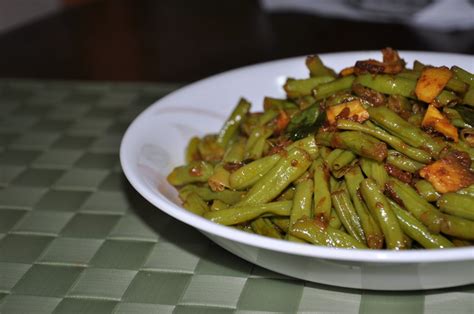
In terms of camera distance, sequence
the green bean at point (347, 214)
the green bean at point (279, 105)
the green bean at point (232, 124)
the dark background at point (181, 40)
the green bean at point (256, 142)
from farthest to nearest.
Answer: the dark background at point (181, 40) → the green bean at point (232, 124) → the green bean at point (279, 105) → the green bean at point (256, 142) → the green bean at point (347, 214)

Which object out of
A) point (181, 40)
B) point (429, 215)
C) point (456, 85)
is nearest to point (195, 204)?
point (429, 215)

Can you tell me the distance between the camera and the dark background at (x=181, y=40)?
122 inches

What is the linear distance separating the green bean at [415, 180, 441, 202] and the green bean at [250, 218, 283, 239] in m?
0.33

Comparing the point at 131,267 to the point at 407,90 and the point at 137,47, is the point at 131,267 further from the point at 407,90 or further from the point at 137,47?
the point at 137,47

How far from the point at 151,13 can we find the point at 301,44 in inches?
46.8

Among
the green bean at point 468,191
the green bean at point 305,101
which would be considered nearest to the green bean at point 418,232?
the green bean at point 468,191

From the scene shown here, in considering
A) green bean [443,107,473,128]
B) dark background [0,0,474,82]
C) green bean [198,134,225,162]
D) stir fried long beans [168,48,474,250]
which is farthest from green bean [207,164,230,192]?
dark background [0,0,474,82]

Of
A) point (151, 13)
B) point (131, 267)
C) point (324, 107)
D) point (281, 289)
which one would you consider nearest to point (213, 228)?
point (281, 289)

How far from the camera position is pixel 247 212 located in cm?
A: 154

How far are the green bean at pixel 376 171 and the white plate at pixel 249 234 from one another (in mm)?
257

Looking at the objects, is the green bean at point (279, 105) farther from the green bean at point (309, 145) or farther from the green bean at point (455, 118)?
the green bean at point (455, 118)

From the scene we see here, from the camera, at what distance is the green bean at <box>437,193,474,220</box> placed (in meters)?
1.38

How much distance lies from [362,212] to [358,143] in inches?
6.1

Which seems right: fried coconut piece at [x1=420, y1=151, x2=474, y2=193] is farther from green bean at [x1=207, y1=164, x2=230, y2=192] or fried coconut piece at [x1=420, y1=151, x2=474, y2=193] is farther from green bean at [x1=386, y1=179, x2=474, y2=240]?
green bean at [x1=207, y1=164, x2=230, y2=192]
